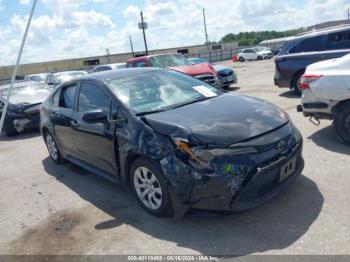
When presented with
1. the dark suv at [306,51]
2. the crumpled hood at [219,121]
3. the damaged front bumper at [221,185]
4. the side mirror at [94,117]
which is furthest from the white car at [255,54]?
the damaged front bumper at [221,185]

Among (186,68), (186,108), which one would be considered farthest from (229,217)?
(186,68)

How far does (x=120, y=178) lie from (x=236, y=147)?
1.63 metres

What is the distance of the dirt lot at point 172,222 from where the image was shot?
10.4ft

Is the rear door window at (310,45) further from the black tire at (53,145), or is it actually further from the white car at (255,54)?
the white car at (255,54)

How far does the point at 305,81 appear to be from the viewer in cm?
561

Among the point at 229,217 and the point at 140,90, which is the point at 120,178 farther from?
the point at 229,217

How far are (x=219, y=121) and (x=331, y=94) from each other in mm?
2570

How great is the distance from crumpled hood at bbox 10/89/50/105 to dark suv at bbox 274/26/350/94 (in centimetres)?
682

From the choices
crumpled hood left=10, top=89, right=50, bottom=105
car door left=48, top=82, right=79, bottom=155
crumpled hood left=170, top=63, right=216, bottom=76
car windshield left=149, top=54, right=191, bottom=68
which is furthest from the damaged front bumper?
car windshield left=149, top=54, right=191, bottom=68

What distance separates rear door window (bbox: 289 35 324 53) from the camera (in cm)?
916

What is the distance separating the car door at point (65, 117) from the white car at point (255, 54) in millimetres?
32678

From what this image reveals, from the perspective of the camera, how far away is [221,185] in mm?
3195

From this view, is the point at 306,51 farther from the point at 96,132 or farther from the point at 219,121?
the point at 96,132

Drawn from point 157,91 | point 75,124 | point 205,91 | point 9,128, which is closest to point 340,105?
point 205,91
